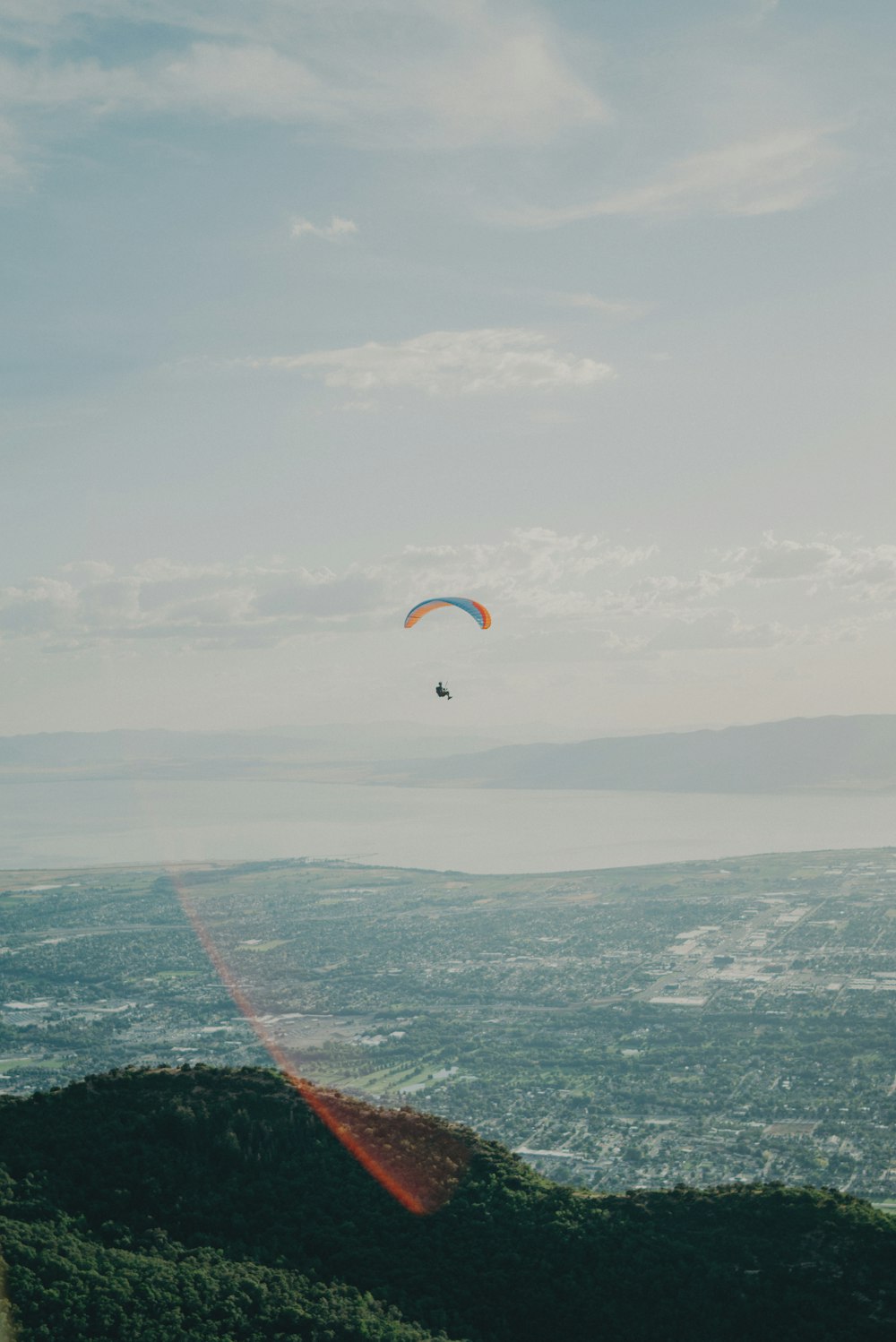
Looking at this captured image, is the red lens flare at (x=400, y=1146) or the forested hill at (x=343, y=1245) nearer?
the forested hill at (x=343, y=1245)

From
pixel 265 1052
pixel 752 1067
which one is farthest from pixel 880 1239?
pixel 265 1052

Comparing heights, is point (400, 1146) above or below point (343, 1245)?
above

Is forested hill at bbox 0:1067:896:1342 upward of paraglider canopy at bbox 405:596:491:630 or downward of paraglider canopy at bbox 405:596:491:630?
downward

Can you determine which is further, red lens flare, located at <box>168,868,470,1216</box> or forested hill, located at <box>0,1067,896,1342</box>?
red lens flare, located at <box>168,868,470,1216</box>

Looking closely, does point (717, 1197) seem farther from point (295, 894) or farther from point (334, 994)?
point (295, 894)

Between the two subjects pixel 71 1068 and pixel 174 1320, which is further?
pixel 71 1068

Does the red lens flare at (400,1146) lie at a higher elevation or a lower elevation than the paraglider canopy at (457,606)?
lower

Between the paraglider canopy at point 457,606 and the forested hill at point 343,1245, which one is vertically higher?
the paraglider canopy at point 457,606

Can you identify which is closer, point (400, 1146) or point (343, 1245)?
point (343, 1245)
